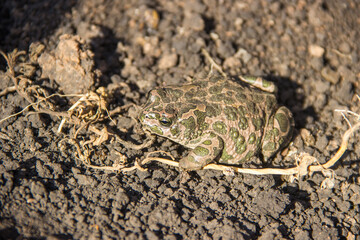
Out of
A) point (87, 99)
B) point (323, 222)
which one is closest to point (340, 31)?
point (323, 222)

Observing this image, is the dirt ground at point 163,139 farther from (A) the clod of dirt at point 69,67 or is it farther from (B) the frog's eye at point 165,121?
(B) the frog's eye at point 165,121

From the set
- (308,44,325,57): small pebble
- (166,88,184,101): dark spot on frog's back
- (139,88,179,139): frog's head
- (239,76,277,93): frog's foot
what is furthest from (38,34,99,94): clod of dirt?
(308,44,325,57): small pebble

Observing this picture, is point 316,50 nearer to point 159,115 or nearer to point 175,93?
point 175,93

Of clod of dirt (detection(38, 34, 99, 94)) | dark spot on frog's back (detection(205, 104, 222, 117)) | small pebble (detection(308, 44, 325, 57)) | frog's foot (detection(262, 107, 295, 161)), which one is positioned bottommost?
frog's foot (detection(262, 107, 295, 161))

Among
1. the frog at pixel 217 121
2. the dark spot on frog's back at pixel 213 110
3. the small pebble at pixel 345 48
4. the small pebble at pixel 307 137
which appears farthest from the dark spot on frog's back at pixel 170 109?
the small pebble at pixel 345 48

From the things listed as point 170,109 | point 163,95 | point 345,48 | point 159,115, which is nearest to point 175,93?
point 163,95

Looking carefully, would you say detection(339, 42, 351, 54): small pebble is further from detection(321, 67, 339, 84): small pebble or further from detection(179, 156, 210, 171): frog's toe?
detection(179, 156, 210, 171): frog's toe

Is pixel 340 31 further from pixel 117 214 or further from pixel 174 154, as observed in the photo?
pixel 117 214
